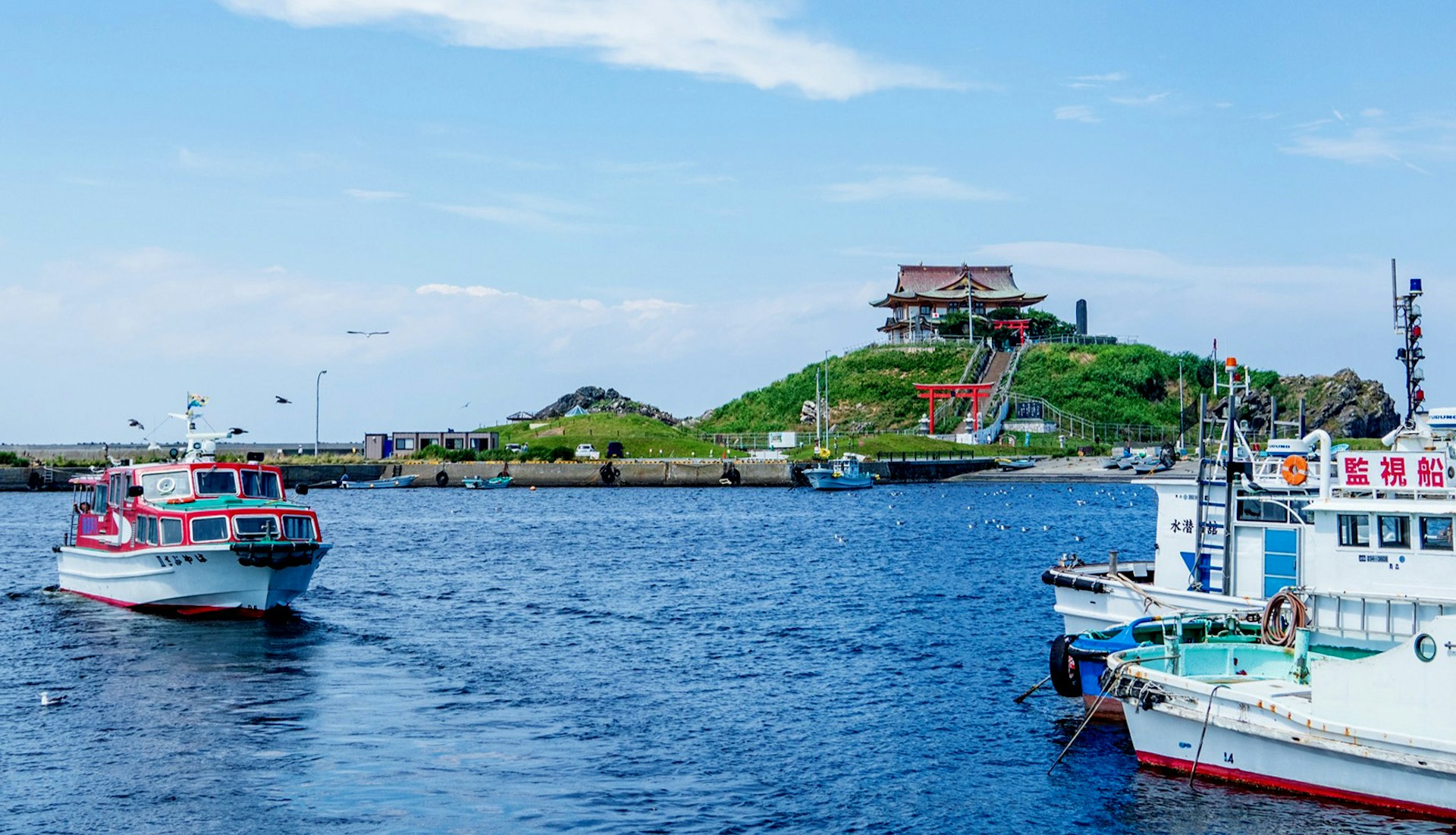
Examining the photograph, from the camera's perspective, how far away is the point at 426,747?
26.5 m

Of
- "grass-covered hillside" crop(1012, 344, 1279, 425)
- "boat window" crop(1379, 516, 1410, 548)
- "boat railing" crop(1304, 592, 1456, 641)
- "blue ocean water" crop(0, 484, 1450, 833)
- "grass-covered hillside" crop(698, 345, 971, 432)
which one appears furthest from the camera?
"grass-covered hillside" crop(698, 345, 971, 432)

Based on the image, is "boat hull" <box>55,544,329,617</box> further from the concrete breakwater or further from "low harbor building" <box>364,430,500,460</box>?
"low harbor building" <box>364,430,500,460</box>

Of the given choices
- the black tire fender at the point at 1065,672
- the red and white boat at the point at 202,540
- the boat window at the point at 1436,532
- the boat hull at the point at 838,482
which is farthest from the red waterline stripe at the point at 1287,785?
the boat hull at the point at 838,482

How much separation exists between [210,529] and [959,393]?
12817 cm

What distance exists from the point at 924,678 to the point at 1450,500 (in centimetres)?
1419

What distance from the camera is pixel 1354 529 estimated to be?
25109mm

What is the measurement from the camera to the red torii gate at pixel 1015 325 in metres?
180

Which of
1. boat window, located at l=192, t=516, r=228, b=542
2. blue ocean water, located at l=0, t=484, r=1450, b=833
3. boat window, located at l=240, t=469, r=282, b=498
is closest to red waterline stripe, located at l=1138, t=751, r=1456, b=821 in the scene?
blue ocean water, located at l=0, t=484, r=1450, b=833

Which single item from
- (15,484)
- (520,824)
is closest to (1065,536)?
(520,824)

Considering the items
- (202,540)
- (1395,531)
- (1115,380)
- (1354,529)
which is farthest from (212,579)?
(1115,380)

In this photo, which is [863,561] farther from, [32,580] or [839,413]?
[839,413]

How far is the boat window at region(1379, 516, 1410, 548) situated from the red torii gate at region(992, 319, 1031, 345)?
157486 millimetres

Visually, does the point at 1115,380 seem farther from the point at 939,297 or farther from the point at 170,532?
the point at 170,532

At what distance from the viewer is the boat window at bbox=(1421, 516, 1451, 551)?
24.1 meters
